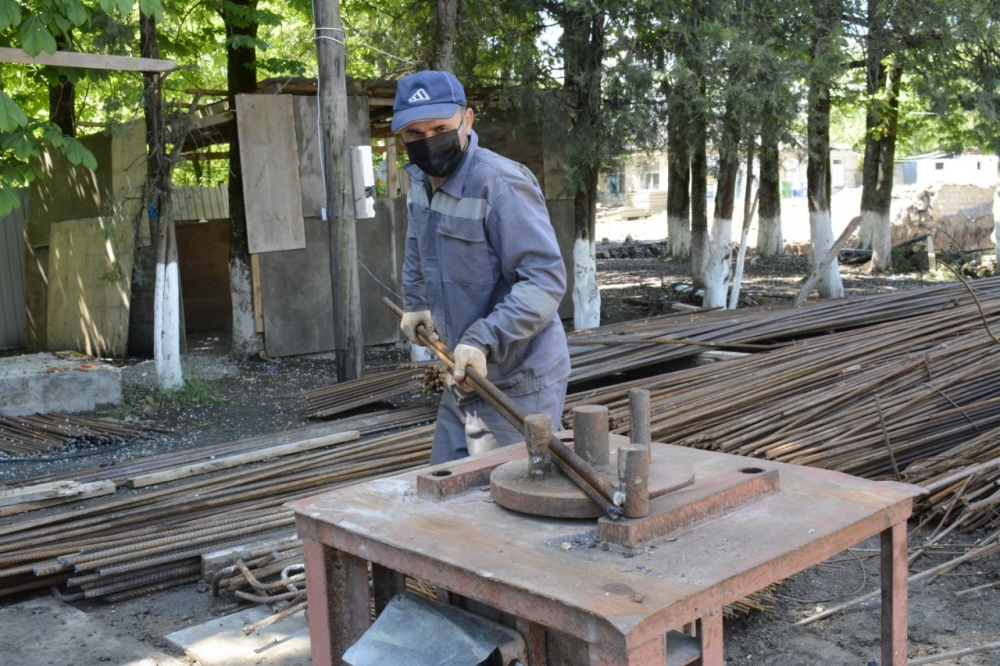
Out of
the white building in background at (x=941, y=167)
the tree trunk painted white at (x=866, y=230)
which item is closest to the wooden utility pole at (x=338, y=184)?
the tree trunk painted white at (x=866, y=230)

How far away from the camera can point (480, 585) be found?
2031mm

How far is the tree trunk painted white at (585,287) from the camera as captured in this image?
11.7 meters

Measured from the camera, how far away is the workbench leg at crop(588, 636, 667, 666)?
1.79 meters

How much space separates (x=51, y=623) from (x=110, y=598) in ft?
1.07

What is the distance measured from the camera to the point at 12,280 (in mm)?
12102

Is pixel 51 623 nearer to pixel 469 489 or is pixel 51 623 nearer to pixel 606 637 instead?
pixel 469 489

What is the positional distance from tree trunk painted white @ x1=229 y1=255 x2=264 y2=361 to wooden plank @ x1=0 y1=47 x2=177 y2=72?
113 inches

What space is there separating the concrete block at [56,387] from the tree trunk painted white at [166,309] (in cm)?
44

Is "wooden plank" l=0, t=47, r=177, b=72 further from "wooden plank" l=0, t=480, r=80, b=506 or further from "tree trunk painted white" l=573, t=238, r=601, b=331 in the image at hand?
"tree trunk painted white" l=573, t=238, r=601, b=331

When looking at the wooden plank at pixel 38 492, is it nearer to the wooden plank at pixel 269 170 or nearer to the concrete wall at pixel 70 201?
the concrete wall at pixel 70 201

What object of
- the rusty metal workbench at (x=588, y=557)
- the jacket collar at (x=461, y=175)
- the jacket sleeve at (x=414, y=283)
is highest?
the jacket collar at (x=461, y=175)

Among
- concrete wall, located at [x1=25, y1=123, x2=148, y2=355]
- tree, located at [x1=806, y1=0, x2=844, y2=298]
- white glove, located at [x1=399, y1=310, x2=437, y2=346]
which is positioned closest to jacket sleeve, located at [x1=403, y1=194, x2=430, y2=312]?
white glove, located at [x1=399, y1=310, x2=437, y2=346]

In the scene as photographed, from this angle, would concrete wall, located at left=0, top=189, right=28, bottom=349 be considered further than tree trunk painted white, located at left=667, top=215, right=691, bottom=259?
No

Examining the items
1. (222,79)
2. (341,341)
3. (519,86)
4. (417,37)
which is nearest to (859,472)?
(341,341)
